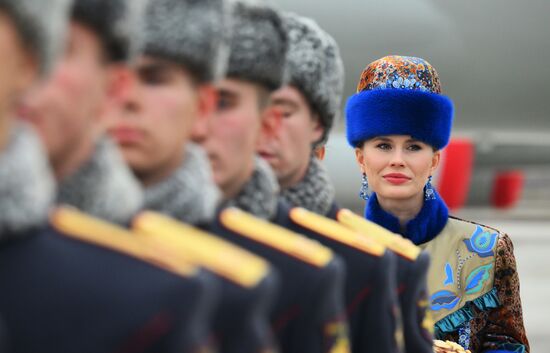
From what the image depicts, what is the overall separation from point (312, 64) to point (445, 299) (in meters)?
0.92

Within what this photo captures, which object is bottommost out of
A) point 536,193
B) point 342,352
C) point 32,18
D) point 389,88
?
point 342,352

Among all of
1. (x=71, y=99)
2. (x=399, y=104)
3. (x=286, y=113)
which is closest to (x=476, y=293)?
(x=399, y=104)

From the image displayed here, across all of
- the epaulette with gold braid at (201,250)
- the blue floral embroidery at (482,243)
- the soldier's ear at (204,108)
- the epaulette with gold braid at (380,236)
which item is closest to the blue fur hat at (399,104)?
the blue floral embroidery at (482,243)

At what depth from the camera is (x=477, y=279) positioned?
8.27 feet

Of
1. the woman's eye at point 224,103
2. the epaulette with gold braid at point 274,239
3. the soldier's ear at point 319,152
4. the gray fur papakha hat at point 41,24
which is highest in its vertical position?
the soldier's ear at point 319,152

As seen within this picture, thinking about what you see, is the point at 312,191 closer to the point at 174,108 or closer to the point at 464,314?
the point at 174,108

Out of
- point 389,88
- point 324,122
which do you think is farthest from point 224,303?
point 389,88

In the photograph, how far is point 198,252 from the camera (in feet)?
3.34

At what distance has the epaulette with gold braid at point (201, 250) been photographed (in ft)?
3.30

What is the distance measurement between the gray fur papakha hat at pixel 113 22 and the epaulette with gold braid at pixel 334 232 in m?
0.67

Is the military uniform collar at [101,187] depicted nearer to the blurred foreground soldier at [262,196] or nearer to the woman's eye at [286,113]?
the blurred foreground soldier at [262,196]

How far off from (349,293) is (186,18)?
23.1 inches

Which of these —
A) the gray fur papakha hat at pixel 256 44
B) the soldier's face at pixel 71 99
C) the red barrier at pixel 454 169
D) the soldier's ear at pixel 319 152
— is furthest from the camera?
the red barrier at pixel 454 169

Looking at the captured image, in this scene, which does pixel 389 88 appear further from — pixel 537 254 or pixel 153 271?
pixel 537 254
